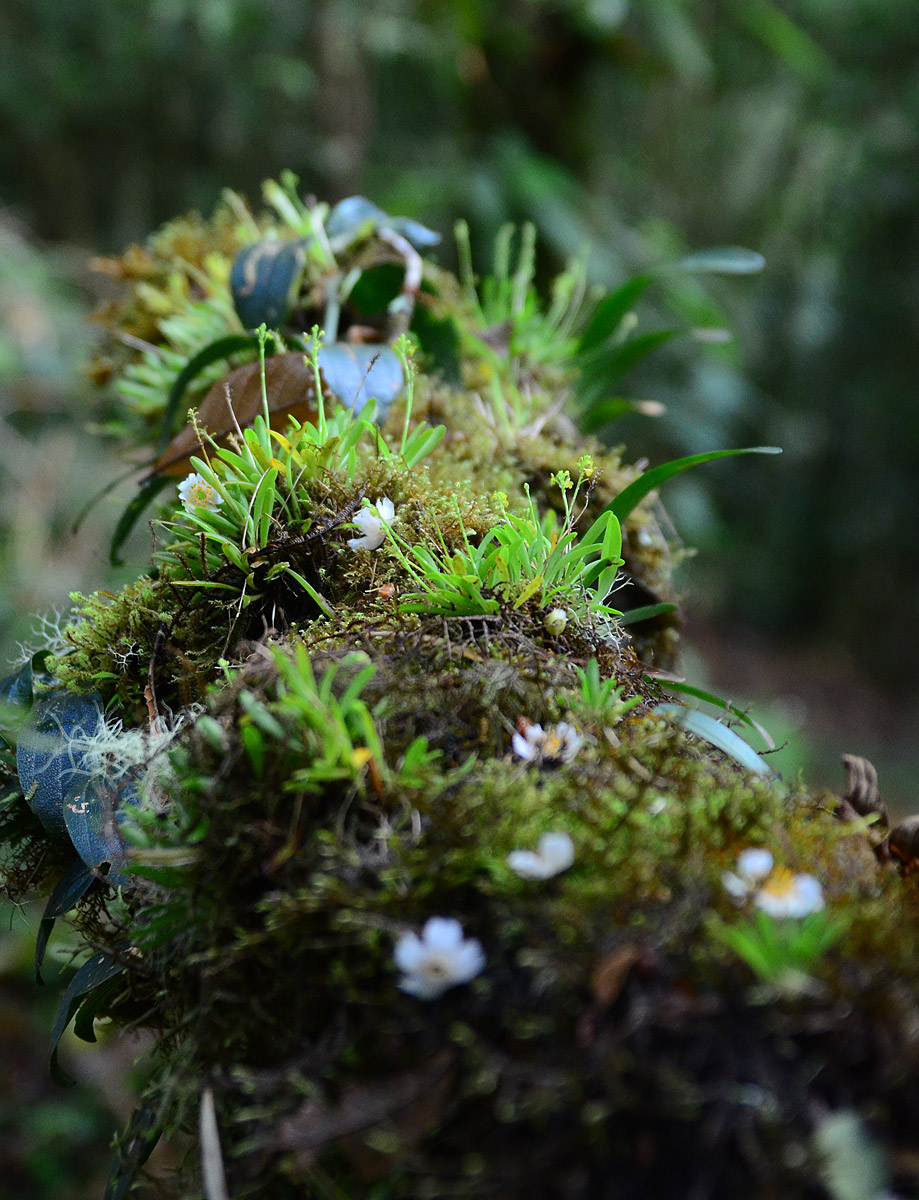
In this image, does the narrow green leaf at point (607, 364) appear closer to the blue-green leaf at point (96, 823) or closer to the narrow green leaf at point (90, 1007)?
the blue-green leaf at point (96, 823)

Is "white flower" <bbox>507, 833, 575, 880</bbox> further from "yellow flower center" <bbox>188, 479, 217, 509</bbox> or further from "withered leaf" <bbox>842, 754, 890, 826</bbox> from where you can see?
"yellow flower center" <bbox>188, 479, 217, 509</bbox>

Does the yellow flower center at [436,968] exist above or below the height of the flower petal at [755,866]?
below

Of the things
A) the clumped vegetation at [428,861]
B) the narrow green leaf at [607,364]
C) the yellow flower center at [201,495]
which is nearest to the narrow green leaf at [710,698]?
the clumped vegetation at [428,861]

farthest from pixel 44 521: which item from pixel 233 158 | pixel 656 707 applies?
pixel 656 707

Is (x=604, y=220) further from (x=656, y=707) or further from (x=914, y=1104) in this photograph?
(x=914, y=1104)

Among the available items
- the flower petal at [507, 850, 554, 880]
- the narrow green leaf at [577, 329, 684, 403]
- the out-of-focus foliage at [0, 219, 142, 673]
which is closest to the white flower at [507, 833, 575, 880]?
the flower petal at [507, 850, 554, 880]
